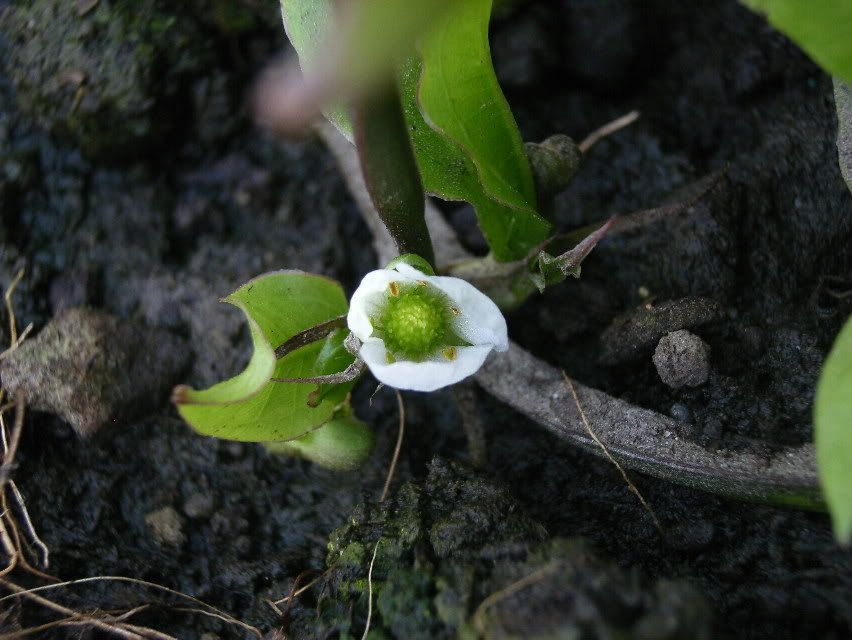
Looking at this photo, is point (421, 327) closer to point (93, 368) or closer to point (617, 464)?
point (617, 464)

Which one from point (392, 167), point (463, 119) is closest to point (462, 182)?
point (463, 119)

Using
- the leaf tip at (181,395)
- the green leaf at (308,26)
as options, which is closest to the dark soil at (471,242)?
the leaf tip at (181,395)

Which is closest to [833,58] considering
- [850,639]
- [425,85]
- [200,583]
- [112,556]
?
[425,85]

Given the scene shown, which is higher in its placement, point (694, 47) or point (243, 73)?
point (243, 73)

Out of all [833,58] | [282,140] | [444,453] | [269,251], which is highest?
[833,58]

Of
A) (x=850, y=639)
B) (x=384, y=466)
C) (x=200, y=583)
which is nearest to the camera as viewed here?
(x=850, y=639)

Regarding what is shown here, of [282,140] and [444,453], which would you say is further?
[282,140]

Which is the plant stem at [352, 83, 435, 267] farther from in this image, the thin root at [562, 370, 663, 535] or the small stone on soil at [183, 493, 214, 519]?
the small stone on soil at [183, 493, 214, 519]

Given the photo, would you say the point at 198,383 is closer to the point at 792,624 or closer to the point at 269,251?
the point at 269,251
